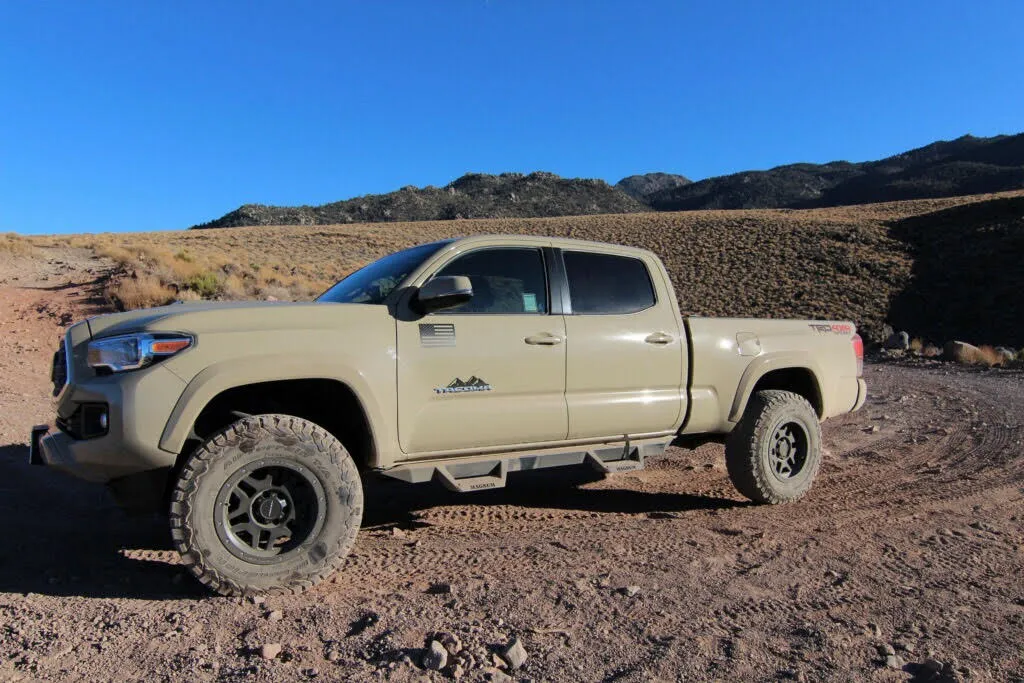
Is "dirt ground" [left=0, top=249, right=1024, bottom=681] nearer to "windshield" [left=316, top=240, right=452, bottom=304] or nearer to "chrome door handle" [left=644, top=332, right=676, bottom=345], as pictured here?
"chrome door handle" [left=644, top=332, right=676, bottom=345]

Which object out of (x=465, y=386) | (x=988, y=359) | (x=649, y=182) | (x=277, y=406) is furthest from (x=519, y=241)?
(x=649, y=182)

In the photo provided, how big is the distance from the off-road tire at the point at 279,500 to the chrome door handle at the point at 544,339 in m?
1.34

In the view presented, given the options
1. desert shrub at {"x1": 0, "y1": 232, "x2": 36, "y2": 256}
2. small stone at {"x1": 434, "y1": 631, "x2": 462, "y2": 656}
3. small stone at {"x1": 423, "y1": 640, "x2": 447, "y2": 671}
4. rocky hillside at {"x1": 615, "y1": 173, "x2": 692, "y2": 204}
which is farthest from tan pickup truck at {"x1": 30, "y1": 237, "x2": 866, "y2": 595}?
rocky hillside at {"x1": 615, "y1": 173, "x2": 692, "y2": 204}

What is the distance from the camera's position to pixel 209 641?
2.96 meters

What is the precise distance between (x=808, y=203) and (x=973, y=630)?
359 ft

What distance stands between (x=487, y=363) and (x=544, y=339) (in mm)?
440

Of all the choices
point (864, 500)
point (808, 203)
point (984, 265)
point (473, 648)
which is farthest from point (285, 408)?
point (808, 203)

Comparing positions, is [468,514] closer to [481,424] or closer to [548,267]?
[481,424]

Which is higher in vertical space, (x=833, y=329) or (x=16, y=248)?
(x=16, y=248)

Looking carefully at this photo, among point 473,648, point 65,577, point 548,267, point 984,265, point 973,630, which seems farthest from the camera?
point 984,265

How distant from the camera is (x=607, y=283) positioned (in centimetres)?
493

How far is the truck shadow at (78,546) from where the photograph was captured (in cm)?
354

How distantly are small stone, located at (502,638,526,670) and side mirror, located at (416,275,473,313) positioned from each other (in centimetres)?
181

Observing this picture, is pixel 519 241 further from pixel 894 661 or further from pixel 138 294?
pixel 138 294
